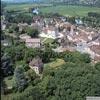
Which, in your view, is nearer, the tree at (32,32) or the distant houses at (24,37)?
the distant houses at (24,37)

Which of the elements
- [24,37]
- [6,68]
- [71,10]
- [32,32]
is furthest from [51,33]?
[71,10]

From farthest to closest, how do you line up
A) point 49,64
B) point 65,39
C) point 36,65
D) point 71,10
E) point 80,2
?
point 80,2 < point 71,10 < point 65,39 < point 49,64 < point 36,65

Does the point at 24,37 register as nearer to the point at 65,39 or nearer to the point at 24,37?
the point at 24,37

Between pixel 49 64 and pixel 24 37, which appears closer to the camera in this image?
pixel 49 64

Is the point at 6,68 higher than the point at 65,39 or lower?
higher

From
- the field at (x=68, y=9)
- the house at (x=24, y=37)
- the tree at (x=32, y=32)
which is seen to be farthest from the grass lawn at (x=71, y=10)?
the house at (x=24, y=37)

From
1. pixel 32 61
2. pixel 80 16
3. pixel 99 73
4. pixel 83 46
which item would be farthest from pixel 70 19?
pixel 99 73

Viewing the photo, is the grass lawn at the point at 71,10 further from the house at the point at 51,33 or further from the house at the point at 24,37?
the house at the point at 24,37

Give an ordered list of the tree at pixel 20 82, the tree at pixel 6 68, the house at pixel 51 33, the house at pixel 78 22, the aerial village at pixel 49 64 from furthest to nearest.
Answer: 1. the house at pixel 78 22
2. the house at pixel 51 33
3. the tree at pixel 6 68
4. the tree at pixel 20 82
5. the aerial village at pixel 49 64

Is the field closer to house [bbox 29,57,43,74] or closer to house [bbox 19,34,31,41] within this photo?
house [bbox 19,34,31,41]
